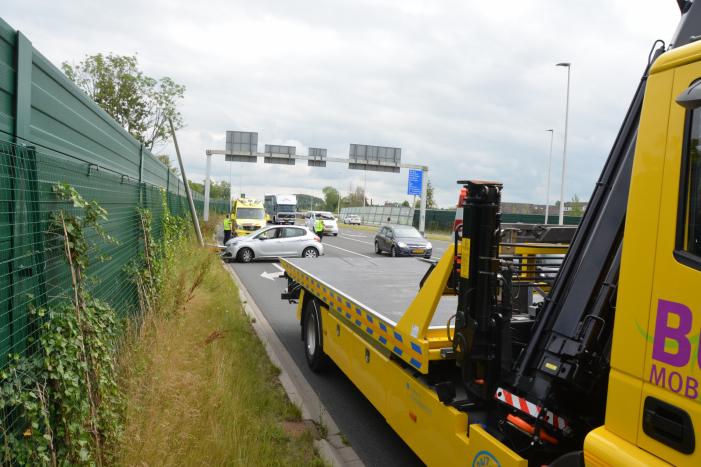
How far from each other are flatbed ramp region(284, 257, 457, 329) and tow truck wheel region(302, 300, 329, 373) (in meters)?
0.47

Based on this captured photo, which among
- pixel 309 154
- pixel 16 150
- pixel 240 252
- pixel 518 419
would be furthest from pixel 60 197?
pixel 309 154

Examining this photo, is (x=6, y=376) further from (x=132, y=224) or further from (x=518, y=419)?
(x=132, y=224)

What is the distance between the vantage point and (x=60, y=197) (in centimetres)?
349

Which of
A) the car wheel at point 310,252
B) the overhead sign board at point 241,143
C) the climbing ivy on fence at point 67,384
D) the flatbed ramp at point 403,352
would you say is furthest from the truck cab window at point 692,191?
the overhead sign board at point 241,143

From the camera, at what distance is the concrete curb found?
4.54m

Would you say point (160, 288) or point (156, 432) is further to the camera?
point (160, 288)

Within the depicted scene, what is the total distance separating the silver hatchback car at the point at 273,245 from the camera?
2027 centimetres

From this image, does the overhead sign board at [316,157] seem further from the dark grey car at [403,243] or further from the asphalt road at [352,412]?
the asphalt road at [352,412]

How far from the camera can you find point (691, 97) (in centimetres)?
188

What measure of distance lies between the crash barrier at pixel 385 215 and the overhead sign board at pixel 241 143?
835 inches

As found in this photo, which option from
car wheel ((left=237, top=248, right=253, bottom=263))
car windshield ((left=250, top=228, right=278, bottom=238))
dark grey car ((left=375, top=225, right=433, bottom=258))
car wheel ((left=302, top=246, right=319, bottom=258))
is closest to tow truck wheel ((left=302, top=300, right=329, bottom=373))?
car wheel ((left=237, top=248, right=253, bottom=263))

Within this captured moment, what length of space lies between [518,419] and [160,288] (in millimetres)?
6490

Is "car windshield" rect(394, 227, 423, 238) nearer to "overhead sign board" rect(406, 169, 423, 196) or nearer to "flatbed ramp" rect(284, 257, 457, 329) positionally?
"flatbed ramp" rect(284, 257, 457, 329)

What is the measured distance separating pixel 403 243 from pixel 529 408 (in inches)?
810
